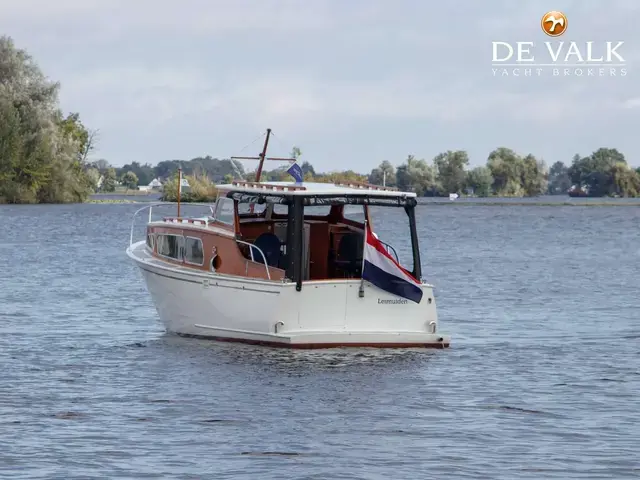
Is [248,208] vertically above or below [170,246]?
above

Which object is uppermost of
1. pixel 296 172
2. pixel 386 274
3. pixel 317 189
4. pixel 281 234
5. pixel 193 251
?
pixel 296 172

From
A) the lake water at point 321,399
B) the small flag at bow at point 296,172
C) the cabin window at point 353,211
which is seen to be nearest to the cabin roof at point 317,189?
the small flag at bow at point 296,172

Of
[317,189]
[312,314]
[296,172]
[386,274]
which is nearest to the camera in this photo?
[312,314]

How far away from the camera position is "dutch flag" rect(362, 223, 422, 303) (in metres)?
23.9

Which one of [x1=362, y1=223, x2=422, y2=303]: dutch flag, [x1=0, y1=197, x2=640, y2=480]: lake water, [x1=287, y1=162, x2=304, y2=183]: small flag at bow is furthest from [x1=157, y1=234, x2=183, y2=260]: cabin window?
[x1=362, y1=223, x2=422, y2=303]: dutch flag

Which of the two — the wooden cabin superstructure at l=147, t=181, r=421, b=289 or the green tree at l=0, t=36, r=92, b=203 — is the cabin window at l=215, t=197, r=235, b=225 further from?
the green tree at l=0, t=36, r=92, b=203

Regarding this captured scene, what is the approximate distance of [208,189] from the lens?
124375 mm

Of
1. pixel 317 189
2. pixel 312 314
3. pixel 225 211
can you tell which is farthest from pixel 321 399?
pixel 225 211

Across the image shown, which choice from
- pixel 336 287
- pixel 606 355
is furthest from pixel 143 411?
pixel 606 355

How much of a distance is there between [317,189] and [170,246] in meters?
3.78

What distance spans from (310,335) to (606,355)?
250 inches

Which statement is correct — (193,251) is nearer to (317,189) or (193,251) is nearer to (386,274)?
(317,189)

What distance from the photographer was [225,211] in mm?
26094

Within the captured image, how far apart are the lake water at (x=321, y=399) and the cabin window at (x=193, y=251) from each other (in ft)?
5.25
